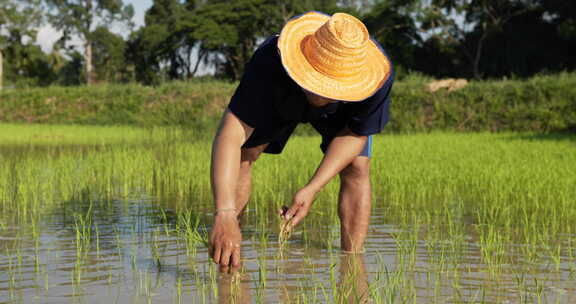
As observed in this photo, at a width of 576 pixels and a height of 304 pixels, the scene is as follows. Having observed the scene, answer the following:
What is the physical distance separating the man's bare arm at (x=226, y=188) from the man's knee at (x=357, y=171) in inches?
30.8

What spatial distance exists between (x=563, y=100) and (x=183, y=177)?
11673mm

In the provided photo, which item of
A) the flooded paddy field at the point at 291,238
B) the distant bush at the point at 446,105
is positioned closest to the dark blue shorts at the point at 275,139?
the flooded paddy field at the point at 291,238

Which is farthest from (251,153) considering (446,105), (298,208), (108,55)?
(108,55)

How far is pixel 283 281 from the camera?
3.00m

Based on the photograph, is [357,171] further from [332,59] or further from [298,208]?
[332,59]

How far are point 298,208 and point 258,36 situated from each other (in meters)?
39.2

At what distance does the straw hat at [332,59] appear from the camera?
2500 millimetres

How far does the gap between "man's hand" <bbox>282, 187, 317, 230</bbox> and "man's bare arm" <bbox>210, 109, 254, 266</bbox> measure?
23cm

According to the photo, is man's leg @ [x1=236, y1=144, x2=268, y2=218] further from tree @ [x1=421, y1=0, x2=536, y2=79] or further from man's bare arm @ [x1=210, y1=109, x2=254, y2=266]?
tree @ [x1=421, y1=0, x2=536, y2=79]

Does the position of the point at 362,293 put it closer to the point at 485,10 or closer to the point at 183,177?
the point at 183,177

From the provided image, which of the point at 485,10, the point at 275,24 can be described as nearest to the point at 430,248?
the point at 485,10

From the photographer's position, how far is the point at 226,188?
101 inches

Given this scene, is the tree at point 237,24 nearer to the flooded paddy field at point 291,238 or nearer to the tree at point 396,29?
the tree at point 396,29

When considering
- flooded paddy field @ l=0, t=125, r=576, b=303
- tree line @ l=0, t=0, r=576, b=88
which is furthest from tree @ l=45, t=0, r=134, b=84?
flooded paddy field @ l=0, t=125, r=576, b=303
